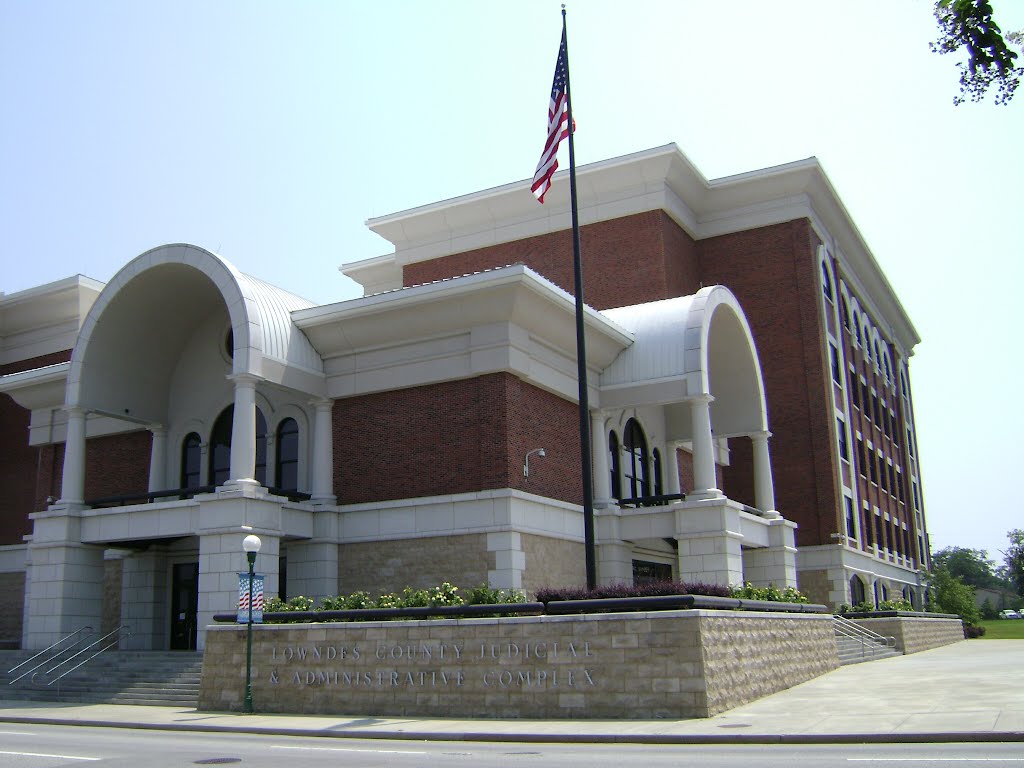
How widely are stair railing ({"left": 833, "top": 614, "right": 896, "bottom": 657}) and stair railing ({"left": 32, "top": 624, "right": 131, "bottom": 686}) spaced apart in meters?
22.8

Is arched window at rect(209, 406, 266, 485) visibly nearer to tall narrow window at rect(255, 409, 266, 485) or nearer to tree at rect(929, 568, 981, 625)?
tall narrow window at rect(255, 409, 266, 485)

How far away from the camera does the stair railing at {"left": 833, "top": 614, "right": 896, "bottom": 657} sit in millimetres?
34406

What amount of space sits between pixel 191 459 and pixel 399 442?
26.7ft

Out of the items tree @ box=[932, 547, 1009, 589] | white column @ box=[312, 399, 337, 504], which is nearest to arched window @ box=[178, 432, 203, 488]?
white column @ box=[312, 399, 337, 504]

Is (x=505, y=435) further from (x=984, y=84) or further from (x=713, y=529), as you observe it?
(x=984, y=84)

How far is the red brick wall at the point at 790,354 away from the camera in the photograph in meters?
42.9

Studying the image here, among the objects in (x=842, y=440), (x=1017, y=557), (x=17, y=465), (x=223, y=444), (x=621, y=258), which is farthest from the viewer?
(x=1017, y=557)

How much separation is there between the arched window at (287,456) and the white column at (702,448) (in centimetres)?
1184

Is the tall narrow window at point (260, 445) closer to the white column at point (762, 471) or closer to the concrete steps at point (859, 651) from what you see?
the white column at point (762, 471)

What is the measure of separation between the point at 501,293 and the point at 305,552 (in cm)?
916

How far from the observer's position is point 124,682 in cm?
2462

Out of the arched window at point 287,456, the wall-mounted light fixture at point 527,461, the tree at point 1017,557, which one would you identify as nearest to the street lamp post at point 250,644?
the wall-mounted light fixture at point 527,461

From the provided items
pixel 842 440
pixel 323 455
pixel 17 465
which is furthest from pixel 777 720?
pixel 17 465

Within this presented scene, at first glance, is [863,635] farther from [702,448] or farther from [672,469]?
[702,448]
